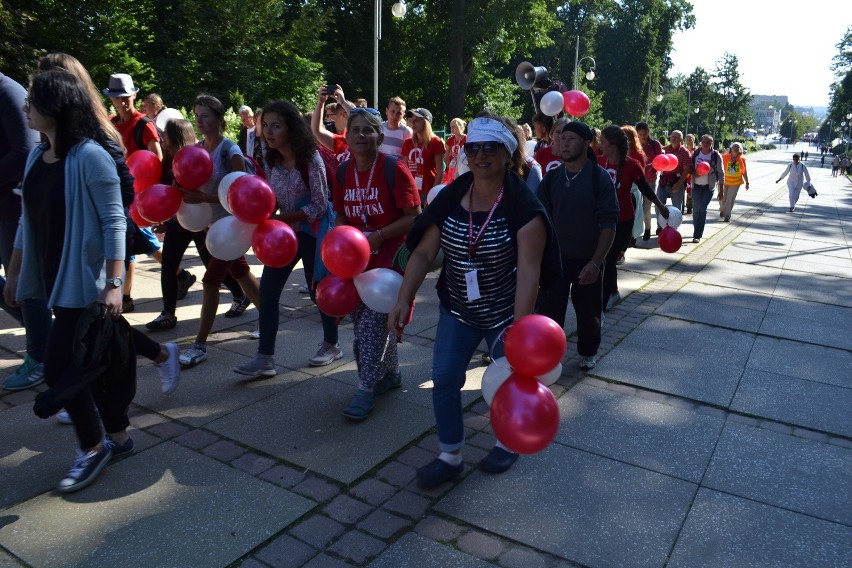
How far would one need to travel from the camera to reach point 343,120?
795cm

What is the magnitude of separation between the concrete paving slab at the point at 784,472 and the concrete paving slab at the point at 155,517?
2.30 metres

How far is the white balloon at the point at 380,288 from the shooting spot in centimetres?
386

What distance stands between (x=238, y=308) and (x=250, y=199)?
231 cm

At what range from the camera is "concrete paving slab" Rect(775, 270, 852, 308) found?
8.30 metres

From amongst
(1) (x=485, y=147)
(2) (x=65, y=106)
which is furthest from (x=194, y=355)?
(1) (x=485, y=147)

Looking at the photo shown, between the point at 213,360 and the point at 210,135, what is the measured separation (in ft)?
5.55

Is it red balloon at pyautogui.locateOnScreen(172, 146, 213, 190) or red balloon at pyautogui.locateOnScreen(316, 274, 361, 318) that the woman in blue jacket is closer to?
red balloon at pyautogui.locateOnScreen(316, 274, 361, 318)

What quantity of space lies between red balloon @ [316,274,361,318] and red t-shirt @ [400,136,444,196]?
430 cm

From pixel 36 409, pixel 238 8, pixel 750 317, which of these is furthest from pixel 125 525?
pixel 238 8

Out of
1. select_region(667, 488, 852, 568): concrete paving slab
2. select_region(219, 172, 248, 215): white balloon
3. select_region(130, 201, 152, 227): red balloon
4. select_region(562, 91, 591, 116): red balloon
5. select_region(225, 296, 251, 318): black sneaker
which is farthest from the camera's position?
select_region(562, 91, 591, 116): red balloon

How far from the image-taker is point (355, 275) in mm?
4031

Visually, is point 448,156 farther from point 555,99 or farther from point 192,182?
point 192,182

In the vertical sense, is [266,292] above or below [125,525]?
above

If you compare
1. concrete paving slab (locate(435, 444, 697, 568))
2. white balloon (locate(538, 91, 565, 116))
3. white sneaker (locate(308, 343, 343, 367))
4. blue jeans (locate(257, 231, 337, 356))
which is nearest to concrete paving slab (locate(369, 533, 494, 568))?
concrete paving slab (locate(435, 444, 697, 568))
